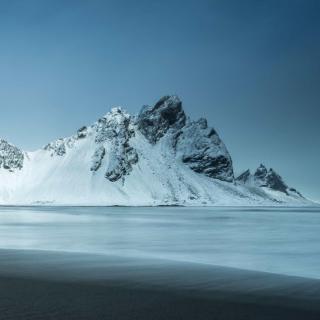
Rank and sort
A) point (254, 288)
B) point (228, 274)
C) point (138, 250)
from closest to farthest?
point (254, 288)
point (228, 274)
point (138, 250)

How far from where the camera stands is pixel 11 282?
17.2 m

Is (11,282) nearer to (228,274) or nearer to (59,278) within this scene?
(59,278)

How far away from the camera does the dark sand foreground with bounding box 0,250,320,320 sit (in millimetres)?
12789

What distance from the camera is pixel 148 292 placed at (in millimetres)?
15766

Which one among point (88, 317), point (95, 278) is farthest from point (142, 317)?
point (95, 278)

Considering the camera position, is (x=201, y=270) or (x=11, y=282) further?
(x=201, y=270)

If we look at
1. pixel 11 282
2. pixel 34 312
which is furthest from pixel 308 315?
pixel 11 282

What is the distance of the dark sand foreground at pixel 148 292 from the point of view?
12.8 metres

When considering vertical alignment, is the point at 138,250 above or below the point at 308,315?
above

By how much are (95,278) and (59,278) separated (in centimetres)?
134

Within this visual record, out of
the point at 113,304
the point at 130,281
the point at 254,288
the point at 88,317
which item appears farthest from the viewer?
the point at 130,281

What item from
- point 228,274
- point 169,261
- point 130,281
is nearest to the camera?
point 130,281

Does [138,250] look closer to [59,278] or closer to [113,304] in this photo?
[59,278]

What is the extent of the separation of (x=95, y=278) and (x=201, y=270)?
4858 mm
